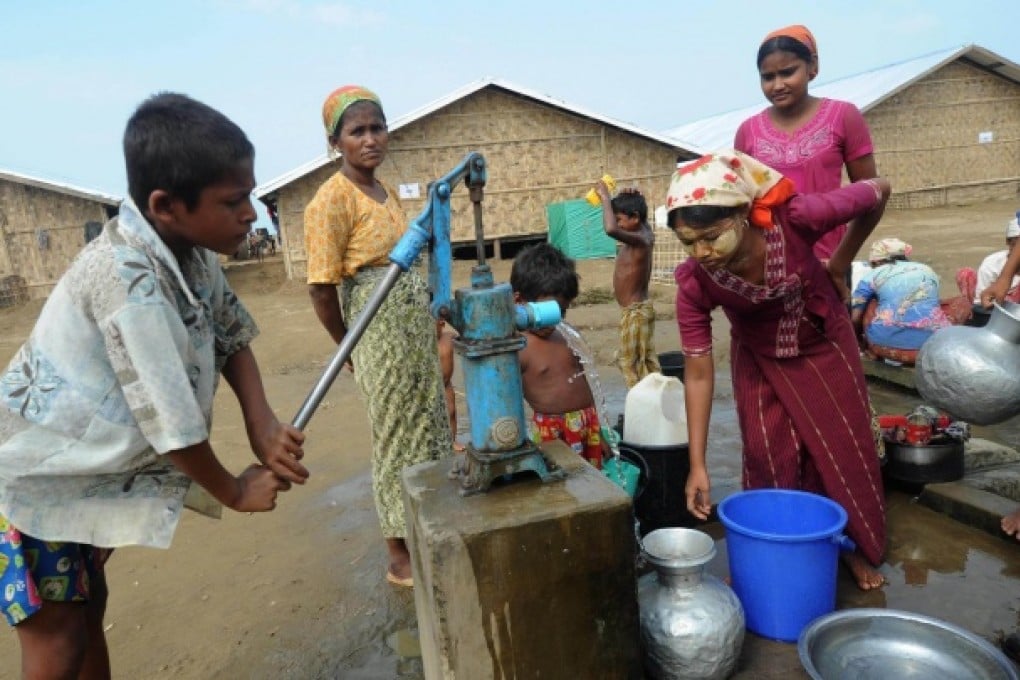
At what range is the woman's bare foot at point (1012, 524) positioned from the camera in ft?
8.00

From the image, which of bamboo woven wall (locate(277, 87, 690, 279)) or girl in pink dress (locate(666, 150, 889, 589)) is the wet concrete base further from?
bamboo woven wall (locate(277, 87, 690, 279))

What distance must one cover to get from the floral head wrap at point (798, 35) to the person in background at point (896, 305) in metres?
2.41

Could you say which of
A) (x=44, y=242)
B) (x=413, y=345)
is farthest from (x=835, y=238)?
(x=44, y=242)

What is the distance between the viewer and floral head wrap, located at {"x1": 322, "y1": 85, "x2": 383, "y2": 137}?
257 cm

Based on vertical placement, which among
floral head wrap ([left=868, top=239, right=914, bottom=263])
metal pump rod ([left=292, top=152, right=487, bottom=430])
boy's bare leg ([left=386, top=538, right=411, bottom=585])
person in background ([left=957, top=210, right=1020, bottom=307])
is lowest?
boy's bare leg ([left=386, top=538, right=411, bottom=585])

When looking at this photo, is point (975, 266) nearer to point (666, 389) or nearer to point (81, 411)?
point (666, 389)

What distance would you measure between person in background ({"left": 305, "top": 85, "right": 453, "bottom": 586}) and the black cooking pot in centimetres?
192

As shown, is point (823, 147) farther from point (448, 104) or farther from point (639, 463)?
point (448, 104)

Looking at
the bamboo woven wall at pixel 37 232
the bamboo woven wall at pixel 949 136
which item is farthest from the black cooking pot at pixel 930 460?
the bamboo woven wall at pixel 949 136

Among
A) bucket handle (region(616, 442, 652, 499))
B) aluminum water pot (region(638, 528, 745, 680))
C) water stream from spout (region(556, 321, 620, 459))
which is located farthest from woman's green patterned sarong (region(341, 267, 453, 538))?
aluminum water pot (region(638, 528, 745, 680))

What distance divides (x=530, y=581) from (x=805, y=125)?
2144 mm

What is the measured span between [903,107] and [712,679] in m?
19.1

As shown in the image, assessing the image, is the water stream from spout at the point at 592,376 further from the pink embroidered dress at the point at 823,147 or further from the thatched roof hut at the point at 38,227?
the thatched roof hut at the point at 38,227

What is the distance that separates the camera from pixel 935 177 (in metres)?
17.8
